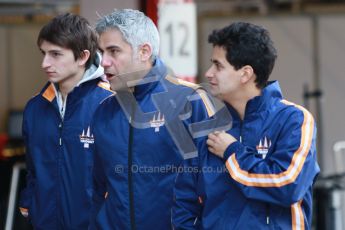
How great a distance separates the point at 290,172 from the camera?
3.01 m

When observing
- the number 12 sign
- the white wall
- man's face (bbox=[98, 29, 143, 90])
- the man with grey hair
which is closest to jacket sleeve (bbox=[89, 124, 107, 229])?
the man with grey hair

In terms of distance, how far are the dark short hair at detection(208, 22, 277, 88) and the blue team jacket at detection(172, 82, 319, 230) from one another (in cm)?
10

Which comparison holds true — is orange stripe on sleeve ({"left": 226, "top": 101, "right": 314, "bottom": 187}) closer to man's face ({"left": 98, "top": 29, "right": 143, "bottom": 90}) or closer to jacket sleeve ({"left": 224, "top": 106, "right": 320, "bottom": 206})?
jacket sleeve ({"left": 224, "top": 106, "right": 320, "bottom": 206})

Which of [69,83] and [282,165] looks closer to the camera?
[282,165]

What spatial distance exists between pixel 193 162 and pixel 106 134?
1.39 ft

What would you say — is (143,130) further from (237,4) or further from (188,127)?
(237,4)

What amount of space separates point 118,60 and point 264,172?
841 mm

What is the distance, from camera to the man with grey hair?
3.41 metres

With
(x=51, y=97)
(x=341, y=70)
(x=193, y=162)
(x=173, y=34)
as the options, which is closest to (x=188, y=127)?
(x=193, y=162)

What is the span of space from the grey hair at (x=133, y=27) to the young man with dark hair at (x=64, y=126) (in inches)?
17.0

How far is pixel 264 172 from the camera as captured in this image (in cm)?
303

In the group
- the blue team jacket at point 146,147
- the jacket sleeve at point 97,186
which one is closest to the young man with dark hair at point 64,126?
the jacket sleeve at point 97,186

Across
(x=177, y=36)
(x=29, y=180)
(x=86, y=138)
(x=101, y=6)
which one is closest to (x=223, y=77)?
(x=86, y=138)

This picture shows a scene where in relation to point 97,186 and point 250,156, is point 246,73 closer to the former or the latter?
point 250,156
